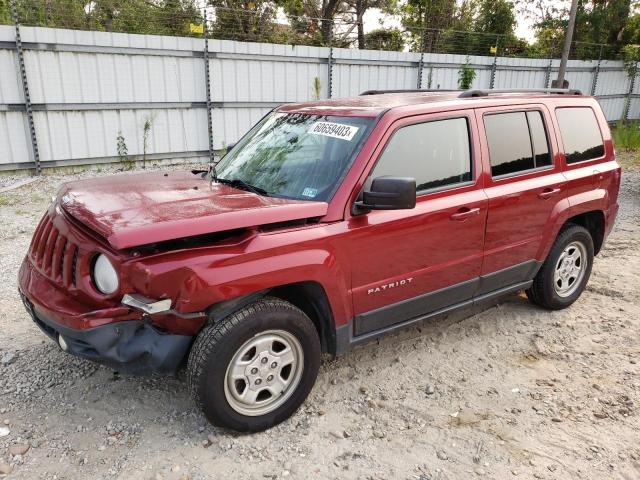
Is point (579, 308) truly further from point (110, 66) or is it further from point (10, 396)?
point (110, 66)

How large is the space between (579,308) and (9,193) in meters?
8.25

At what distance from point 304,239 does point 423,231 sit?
0.90 meters

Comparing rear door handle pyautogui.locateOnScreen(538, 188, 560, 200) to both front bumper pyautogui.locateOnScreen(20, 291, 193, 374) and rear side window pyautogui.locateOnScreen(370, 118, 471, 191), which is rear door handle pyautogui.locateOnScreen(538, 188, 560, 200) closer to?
rear side window pyautogui.locateOnScreen(370, 118, 471, 191)

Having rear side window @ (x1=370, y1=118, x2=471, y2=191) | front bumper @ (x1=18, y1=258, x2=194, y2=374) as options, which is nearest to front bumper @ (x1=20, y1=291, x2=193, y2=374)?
front bumper @ (x1=18, y1=258, x2=194, y2=374)

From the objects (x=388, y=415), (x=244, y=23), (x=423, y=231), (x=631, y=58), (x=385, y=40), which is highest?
(x=244, y=23)

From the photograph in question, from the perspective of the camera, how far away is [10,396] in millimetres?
3230

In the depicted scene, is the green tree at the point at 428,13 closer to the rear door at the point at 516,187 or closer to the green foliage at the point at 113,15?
the green foliage at the point at 113,15

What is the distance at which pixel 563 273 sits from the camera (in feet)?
15.1

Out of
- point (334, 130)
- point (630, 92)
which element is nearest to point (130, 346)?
point (334, 130)

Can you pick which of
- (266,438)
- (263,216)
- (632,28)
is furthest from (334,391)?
(632,28)

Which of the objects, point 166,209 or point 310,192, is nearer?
point 166,209

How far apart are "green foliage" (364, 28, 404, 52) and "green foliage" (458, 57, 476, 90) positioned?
4.91 meters

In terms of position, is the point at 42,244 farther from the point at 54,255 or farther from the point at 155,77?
the point at 155,77

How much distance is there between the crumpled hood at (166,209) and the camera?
2523mm
